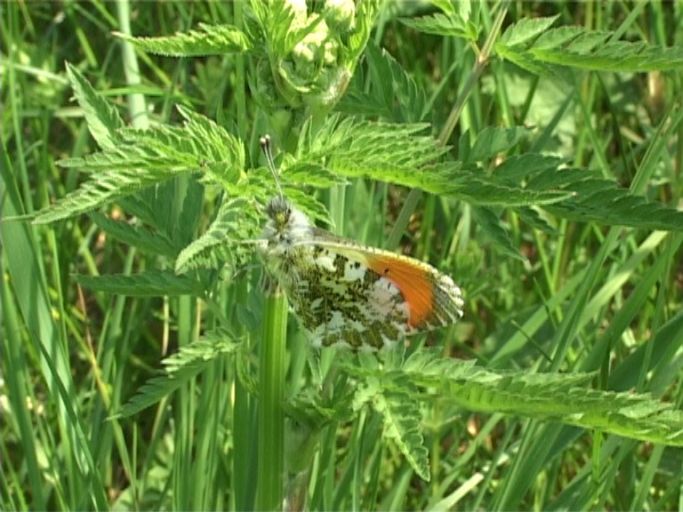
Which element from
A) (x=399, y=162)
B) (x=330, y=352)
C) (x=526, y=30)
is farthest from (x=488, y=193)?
(x=330, y=352)

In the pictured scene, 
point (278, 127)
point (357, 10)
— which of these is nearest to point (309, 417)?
point (278, 127)

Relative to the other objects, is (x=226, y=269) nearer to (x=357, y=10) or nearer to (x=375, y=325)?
(x=375, y=325)

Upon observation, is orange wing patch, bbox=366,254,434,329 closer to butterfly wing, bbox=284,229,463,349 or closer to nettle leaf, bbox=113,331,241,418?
butterfly wing, bbox=284,229,463,349

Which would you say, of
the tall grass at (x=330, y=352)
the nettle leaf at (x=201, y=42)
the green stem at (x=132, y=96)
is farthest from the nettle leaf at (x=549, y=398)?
the green stem at (x=132, y=96)

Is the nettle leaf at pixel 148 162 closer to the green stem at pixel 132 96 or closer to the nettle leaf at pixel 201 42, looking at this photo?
the nettle leaf at pixel 201 42

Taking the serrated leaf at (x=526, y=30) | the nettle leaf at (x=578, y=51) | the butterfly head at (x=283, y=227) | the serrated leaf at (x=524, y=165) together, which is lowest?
the butterfly head at (x=283, y=227)

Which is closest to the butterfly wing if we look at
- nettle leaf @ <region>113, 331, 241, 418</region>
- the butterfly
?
the butterfly
